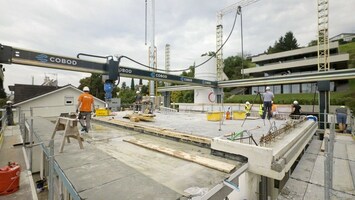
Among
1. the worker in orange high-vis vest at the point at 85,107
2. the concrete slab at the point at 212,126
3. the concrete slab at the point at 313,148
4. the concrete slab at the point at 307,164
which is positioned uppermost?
the worker in orange high-vis vest at the point at 85,107

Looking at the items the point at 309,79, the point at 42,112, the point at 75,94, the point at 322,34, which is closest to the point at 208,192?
the point at 309,79

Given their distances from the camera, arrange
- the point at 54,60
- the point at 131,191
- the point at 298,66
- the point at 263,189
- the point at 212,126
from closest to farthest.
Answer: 1. the point at 131,191
2. the point at 263,189
3. the point at 212,126
4. the point at 54,60
5. the point at 298,66

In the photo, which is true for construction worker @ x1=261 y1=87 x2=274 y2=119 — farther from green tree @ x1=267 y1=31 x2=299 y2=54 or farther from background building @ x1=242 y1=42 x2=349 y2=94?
green tree @ x1=267 y1=31 x2=299 y2=54

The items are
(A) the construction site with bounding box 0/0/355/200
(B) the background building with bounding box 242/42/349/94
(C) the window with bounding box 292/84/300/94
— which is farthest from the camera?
(C) the window with bounding box 292/84/300/94

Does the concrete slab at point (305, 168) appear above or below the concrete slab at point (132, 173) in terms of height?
below

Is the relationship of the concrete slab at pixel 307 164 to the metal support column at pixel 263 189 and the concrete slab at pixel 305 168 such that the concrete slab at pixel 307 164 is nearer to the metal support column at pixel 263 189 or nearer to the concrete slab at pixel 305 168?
the concrete slab at pixel 305 168

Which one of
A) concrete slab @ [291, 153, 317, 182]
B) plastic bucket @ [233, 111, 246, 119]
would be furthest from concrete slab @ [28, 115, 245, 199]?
plastic bucket @ [233, 111, 246, 119]

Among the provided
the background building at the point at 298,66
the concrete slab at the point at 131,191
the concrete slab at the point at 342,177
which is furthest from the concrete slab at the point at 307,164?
the background building at the point at 298,66

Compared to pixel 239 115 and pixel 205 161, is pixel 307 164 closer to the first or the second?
pixel 239 115

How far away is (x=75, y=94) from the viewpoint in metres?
21.6

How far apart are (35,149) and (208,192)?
8099 millimetres

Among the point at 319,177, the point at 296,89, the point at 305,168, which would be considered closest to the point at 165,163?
the point at 319,177

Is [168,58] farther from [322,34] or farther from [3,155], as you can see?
[3,155]

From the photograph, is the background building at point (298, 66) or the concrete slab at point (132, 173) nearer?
the concrete slab at point (132, 173)
